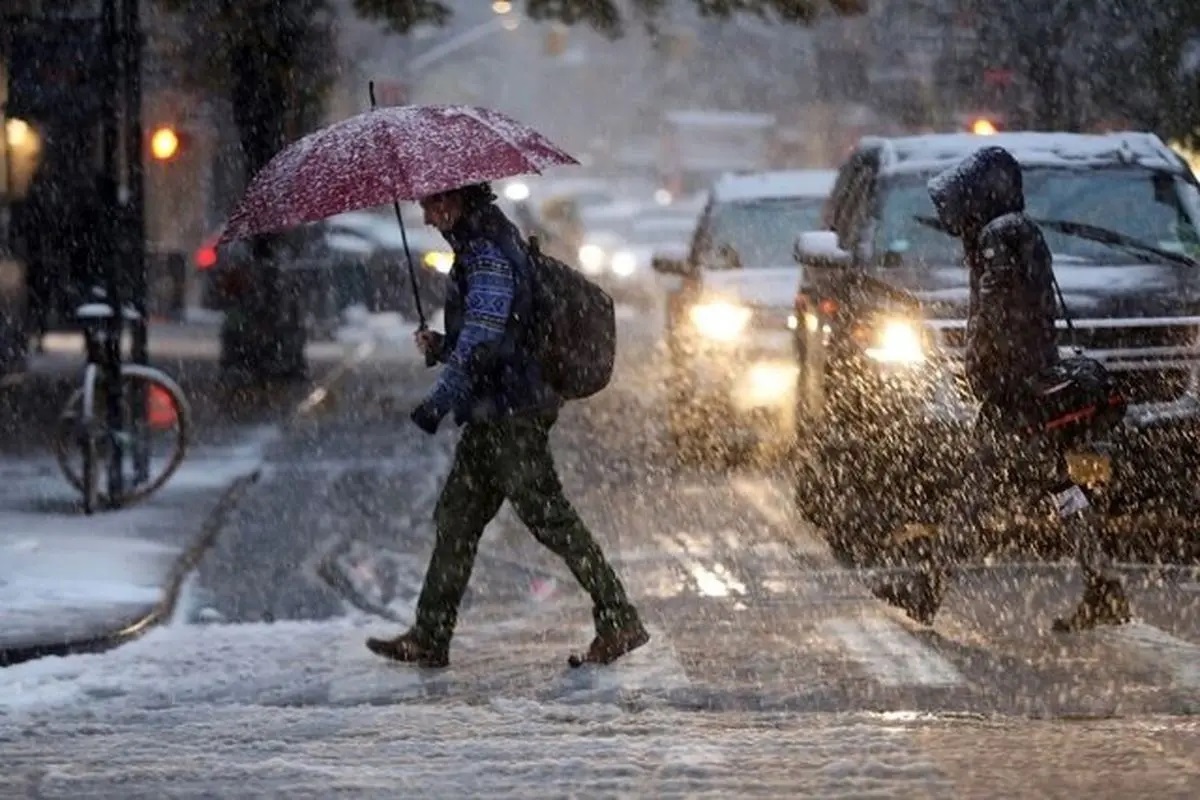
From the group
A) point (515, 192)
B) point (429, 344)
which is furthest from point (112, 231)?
point (515, 192)

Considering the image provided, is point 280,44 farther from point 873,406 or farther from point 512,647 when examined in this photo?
point 512,647

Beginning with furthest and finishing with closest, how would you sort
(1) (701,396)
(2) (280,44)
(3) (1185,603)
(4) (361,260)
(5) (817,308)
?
(4) (361,260), (2) (280,44), (1) (701,396), (5) (817,308), (3) (1185,603)

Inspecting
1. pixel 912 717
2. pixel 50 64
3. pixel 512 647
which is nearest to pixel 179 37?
pixel 50 64

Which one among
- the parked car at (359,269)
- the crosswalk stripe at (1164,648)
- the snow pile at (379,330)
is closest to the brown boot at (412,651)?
the crosswalk stripe at (1164,648)

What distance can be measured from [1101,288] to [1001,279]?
226 centimetres

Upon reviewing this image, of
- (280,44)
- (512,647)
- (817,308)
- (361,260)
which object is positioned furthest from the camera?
(361,260)

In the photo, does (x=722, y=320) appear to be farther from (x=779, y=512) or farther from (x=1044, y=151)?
(x=1044, y=151)

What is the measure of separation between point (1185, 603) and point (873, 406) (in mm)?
1949

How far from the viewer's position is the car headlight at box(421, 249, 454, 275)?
93.7ft

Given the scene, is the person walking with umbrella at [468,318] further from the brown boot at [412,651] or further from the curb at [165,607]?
the curb at [165,607]

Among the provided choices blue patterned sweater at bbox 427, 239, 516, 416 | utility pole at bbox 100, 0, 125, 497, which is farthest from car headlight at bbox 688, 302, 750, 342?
blue patterned sweater at bbox 427, 239, 516, 416

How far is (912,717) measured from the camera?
743 centimetres

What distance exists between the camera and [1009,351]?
352 inches

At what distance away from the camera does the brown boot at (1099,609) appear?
902 cm
